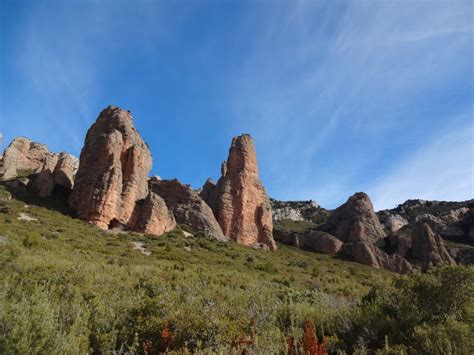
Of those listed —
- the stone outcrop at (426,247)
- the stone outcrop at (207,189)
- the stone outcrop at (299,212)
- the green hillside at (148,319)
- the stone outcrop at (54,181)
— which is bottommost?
the green hillside at (148,319)

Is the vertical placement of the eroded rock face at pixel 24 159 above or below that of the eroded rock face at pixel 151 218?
above

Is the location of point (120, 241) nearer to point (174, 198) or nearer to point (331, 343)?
point (174, 198)

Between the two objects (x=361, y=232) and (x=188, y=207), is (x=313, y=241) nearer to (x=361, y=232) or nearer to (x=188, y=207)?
(x=361, y=232)

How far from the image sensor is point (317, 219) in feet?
355

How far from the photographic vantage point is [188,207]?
50031 millimetres

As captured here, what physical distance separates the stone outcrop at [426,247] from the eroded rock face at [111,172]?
51.6m

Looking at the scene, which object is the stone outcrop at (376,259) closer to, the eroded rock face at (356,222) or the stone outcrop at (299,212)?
the eroded rock face at (356,222)

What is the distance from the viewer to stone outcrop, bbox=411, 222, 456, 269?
5800cm

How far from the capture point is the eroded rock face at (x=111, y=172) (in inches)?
1521

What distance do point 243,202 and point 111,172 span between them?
2386 centimetres

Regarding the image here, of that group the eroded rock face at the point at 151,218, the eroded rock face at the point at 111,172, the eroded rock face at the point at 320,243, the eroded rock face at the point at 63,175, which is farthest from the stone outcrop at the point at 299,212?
the eroded rock face at the point at 63,175

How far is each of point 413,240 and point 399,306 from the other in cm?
6607

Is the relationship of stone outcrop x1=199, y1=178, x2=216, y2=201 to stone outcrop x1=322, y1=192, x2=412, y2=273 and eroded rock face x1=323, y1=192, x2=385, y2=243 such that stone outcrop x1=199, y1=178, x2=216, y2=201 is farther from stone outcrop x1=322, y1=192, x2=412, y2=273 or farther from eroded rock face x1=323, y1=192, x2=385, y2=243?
eroded rock face x1=323, y1=192, x2=385, y2=243

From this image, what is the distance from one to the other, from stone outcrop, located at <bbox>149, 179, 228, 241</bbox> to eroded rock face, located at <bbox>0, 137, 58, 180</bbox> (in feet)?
73.3
